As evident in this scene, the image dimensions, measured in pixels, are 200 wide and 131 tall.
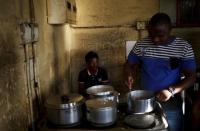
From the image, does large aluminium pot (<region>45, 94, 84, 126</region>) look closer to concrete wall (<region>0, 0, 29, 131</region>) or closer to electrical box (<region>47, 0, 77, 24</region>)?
concrete wall (<region>0, 0, 29, 131</region>)

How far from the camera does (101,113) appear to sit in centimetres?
161

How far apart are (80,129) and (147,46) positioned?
0.76 m

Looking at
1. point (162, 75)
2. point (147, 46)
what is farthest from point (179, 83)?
point (147, 46)

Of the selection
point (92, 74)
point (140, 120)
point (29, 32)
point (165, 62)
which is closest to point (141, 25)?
point (92, 74)

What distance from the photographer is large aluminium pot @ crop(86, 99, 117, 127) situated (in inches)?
63.4

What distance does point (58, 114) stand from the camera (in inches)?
64.6

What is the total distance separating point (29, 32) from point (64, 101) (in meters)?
0.52

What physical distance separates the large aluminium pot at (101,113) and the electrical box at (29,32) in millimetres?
571

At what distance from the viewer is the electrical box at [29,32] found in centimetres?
181

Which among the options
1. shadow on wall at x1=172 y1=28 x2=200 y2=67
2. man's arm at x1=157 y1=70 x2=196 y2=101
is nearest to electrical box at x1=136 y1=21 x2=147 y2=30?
shadow on wall at x1=172 y1=28 x2=200 y2=67

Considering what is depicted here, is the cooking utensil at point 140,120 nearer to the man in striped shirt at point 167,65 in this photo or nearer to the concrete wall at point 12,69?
the man in striped shirt at point 167,65

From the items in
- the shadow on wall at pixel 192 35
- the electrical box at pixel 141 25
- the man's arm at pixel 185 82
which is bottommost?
the man's arm at pixel 185 82

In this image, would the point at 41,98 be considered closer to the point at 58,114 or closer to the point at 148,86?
the point at 58,114

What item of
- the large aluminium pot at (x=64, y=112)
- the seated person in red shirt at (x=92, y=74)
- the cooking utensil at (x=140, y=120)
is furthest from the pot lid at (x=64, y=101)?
the seated person in red shirt at (x=92, y=74)
